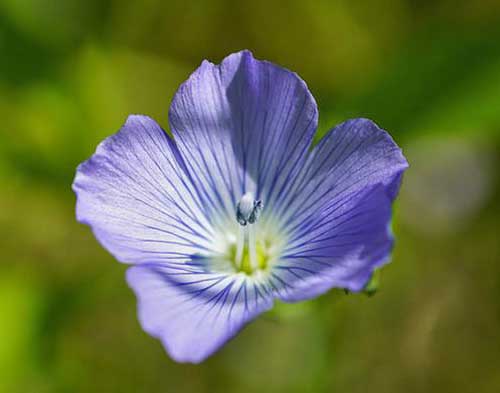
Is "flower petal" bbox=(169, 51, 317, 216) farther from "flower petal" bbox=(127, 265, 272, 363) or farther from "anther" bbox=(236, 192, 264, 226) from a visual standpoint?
"flower petal" bbox=(127, 265, 272, 363)

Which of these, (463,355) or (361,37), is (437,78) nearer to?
(361,37)

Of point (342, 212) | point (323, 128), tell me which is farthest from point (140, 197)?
point (323, 128)

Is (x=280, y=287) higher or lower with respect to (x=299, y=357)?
higher

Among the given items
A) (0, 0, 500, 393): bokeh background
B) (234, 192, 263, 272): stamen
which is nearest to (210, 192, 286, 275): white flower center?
(234, 192, 263, 272): stamen

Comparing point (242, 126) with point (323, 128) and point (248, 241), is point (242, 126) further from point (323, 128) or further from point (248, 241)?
point (323, 128)

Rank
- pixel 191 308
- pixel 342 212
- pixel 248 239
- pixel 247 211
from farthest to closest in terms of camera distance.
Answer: pixel 248 239, pixel 247 211, pixel 342 212, pixel 191 308

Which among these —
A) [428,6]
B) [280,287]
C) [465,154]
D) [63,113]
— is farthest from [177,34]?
[280,287]
